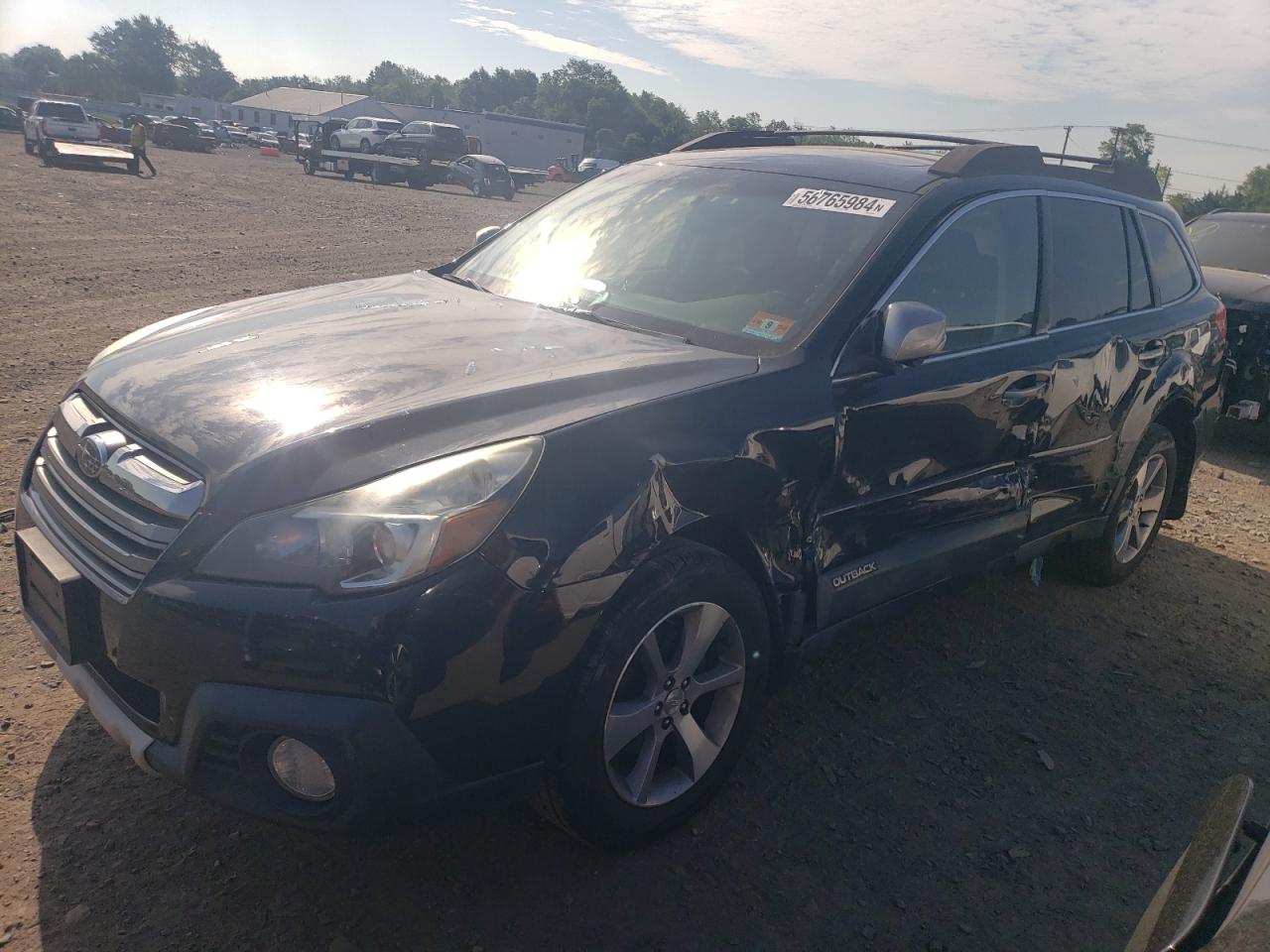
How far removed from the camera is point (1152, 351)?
4.43m

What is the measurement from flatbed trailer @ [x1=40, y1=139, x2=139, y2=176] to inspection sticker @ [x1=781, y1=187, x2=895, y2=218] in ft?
90.3

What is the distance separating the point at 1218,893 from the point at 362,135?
1659 inches

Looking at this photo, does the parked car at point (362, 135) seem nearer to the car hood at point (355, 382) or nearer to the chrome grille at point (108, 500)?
the car hood at point (355, 382)

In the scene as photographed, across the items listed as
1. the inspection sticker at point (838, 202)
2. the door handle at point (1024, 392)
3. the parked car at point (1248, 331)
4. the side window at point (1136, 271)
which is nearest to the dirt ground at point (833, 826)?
the door handle at point (1024, 392)

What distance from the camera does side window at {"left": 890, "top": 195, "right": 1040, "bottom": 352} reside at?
332 centimetres

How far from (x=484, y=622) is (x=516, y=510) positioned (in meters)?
0.26

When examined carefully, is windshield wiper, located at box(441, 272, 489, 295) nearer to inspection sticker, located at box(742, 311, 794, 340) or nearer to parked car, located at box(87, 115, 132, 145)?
inspection sticker, located at box(742, 311, 794, 340)

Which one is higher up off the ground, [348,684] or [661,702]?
[348,684]

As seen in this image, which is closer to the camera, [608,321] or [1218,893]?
[1218,893]

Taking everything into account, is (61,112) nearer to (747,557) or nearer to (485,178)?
(485,178)

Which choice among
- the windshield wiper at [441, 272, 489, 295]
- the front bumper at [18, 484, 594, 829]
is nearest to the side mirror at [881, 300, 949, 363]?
the front bumper at [18, 484, 594, 829]

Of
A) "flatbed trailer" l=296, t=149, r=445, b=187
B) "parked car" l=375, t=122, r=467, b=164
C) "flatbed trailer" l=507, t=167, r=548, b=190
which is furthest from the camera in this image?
"flatbed trailer" l=507, t=167, r=548, b=190

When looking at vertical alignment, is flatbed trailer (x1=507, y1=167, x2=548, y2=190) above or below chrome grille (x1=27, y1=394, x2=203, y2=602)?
below

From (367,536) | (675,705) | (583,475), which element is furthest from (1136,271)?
(367,536)
